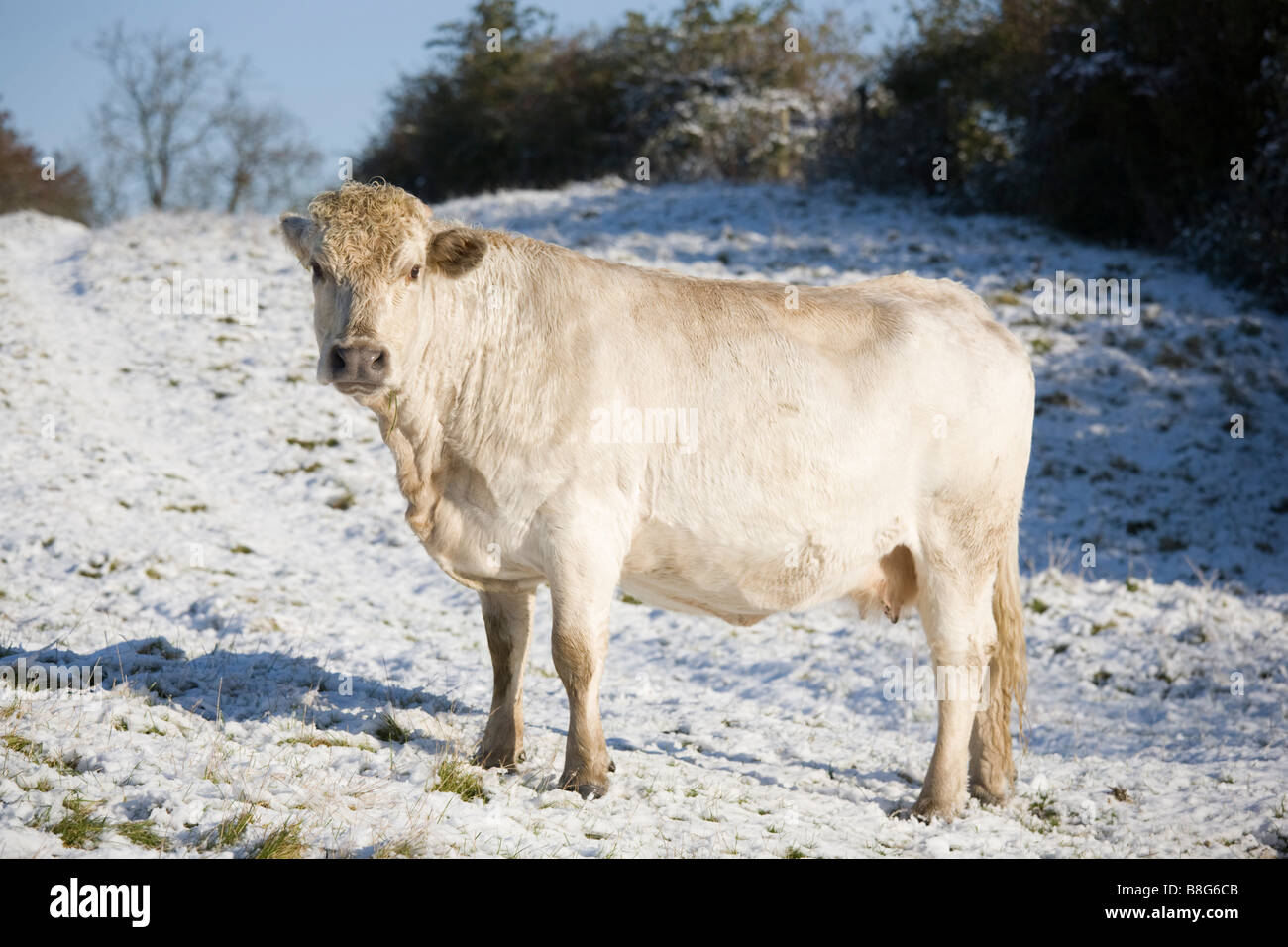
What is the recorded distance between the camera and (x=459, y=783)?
Answer: 4766 millimetres

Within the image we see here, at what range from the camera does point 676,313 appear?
538cm

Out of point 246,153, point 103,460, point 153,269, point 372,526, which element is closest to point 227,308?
point 153,269

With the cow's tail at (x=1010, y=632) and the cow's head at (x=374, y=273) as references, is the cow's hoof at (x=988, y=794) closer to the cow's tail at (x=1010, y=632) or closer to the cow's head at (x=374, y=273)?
the cow's tail at (x=1010, y=632)

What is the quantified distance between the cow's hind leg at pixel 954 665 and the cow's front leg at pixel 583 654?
1962mm

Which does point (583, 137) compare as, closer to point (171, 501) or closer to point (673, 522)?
point (171, 501)

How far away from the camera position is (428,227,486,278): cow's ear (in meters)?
4.92

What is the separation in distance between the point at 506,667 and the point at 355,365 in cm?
201

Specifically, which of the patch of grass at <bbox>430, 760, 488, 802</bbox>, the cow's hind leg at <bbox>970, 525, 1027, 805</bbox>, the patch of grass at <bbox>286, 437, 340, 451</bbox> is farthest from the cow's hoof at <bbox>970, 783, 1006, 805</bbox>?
the patch of grass at <bbox>286, 437, 340, 451</bbox>

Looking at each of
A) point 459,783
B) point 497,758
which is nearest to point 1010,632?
point 497,758

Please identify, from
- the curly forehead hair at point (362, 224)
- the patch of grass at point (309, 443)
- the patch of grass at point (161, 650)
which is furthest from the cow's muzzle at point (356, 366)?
the patch of grass at point (309, 443)

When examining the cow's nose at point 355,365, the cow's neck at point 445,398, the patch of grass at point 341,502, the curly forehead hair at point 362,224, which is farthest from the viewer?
the patch of grass at point 341,502

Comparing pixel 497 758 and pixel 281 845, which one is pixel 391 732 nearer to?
pixel 497 758

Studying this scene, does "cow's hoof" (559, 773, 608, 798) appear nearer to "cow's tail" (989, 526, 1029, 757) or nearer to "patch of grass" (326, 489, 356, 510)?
"cow's tail" (989, 526, 1029, 757)

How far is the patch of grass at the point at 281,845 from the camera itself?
12.1ft
